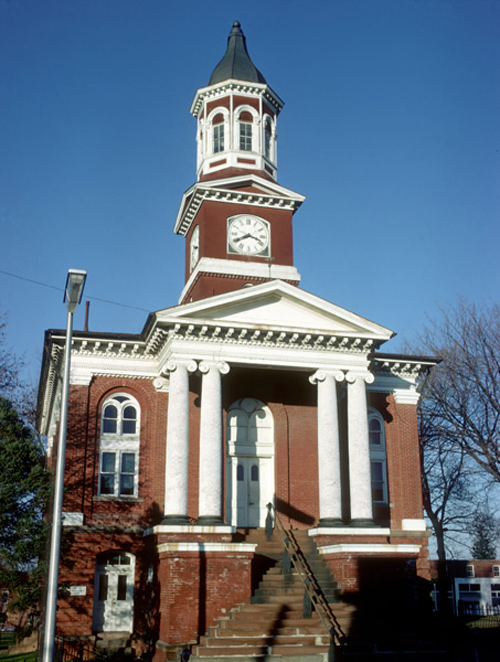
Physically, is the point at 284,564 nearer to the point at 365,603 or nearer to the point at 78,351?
the point at 365,603

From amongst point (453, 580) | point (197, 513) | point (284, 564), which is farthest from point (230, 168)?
point (453, 580)

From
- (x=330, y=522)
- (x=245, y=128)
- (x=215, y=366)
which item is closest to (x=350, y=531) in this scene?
(x=330, y=522)

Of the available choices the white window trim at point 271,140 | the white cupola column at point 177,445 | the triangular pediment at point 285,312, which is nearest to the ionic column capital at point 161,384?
the white cupola column at point 177,445

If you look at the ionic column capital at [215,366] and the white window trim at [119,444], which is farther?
the white window trim at [119,444]

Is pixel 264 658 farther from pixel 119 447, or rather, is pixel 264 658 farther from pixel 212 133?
pixel 212 133

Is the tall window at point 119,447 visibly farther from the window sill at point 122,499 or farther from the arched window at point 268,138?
the arched window at point 268,138

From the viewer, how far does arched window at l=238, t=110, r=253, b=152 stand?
32.6m

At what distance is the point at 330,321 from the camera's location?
2614 centimetres

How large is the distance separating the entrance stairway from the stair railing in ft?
0.68

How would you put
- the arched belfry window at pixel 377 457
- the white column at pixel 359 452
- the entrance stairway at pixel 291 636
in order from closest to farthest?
the entrance stairway at pixel 291 636
the white column at pixel 359 452
the arched belfry window at pixel 377 457

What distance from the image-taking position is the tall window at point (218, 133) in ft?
107

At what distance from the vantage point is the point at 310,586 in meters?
21.3

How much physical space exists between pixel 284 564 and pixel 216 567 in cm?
215

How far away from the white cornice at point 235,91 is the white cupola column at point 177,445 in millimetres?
13653
